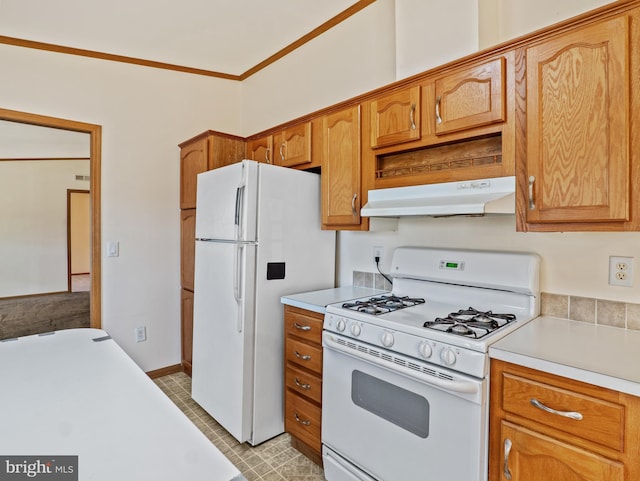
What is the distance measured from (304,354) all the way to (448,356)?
95cm

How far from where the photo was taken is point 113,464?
820 millimetres

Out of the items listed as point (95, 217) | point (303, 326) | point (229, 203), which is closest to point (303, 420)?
point (303, 326)

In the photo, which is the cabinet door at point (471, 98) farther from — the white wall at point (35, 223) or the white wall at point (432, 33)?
the white wall at point (35, 223)

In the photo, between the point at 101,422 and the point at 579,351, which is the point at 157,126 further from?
the point at 579,351

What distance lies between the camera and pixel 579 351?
4.12 feet

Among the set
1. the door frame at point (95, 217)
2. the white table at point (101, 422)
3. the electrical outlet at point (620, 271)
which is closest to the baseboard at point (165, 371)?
the door frame at point (95, 217)

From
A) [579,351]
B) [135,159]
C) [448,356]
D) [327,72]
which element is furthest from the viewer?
[135,159]

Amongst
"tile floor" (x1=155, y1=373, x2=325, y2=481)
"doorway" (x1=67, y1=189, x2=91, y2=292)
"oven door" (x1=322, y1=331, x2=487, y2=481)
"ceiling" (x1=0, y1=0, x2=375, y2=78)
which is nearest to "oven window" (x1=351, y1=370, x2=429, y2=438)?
"oven door" (x1=322, y1=331, x2=487, y2=481)

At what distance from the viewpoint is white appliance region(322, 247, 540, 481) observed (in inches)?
53.0

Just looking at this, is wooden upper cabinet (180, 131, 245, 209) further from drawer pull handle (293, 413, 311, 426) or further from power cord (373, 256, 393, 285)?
drawer pull handle (293, 413, 311, 426)

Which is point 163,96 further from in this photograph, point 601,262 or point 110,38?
point 601,262

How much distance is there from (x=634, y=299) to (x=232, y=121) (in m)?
3.42

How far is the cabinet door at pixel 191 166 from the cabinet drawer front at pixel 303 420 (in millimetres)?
1814

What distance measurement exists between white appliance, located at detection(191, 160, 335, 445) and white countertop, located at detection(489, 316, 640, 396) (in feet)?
4.39
